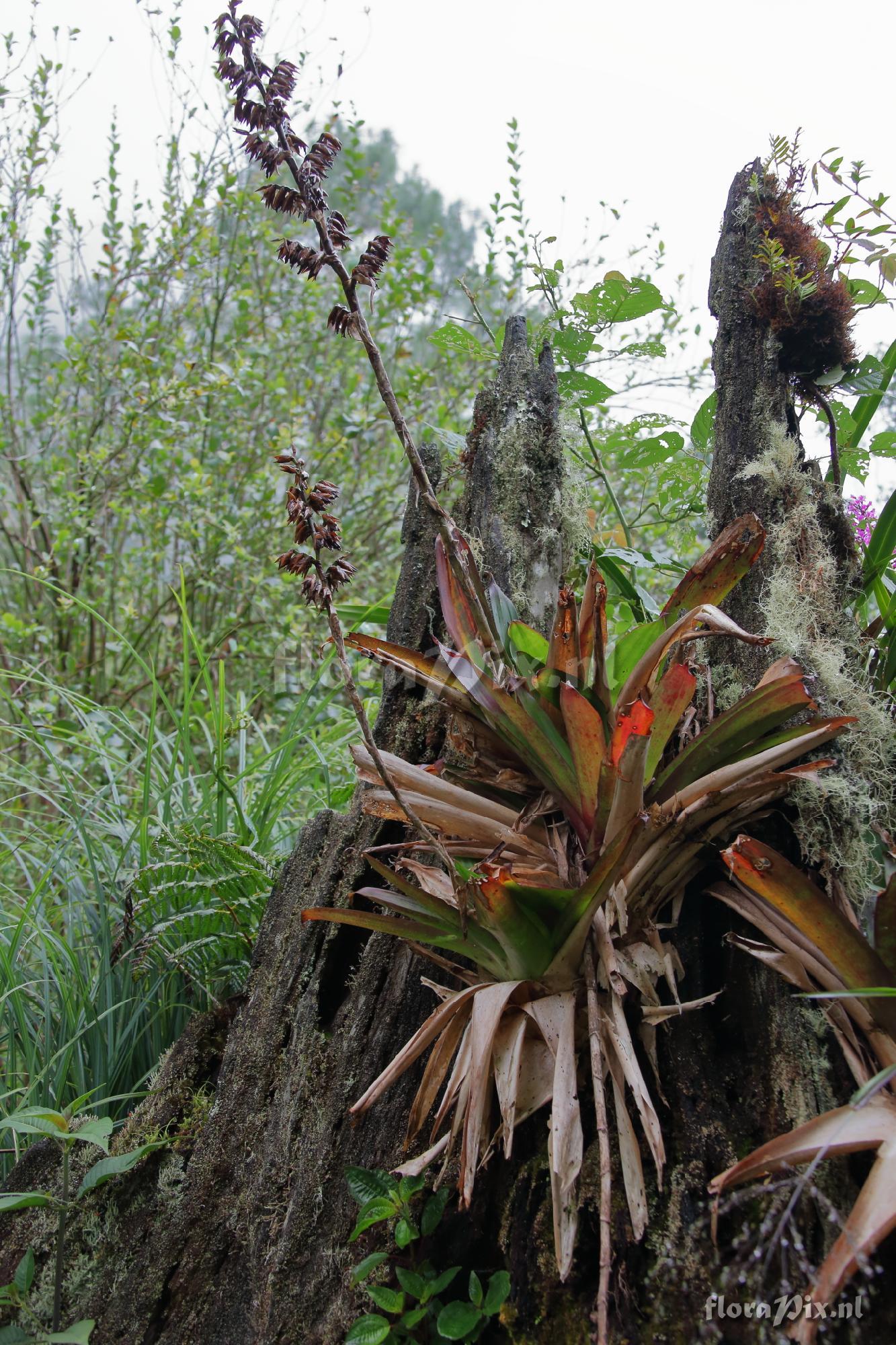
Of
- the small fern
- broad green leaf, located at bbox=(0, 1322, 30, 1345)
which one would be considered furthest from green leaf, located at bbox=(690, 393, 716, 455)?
broad green leaf, located at bbox=(0, 1322, 30, 1345)

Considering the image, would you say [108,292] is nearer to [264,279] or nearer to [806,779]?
[264,279]

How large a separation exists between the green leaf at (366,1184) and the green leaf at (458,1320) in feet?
0.60

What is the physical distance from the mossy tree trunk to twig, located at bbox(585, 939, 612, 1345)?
0.13m

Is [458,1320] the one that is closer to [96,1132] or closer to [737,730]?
[96,1132]

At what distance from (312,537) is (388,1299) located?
1.08 m

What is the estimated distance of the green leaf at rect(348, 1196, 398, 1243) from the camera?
122 centimetres

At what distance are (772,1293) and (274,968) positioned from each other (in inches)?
43.6

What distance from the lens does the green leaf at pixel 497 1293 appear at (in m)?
1.11

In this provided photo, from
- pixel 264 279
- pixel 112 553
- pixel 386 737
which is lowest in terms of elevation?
pixel 386 737

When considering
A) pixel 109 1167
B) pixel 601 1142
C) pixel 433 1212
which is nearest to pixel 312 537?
pixel 601 1142

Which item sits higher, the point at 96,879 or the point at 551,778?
the point at 551,778

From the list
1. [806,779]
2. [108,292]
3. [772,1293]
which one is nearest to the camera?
[772,1293]

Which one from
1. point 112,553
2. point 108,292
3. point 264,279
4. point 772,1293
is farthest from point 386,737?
point 264,279

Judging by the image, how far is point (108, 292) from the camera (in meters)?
5.40
